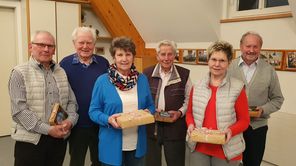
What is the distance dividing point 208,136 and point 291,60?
5.12 ft

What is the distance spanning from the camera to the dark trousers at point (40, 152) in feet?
5.16

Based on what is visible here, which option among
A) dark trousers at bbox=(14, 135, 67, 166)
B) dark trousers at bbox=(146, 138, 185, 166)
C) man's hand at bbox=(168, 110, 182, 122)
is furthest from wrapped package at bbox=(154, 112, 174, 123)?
dark trousers at bbox=(14, 135, 67, 166)

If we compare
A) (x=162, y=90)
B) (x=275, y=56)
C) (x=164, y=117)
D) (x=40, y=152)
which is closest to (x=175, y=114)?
(x=164, y=117)

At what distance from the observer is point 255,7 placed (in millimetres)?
2934

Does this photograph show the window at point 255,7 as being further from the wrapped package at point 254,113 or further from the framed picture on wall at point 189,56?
the wrapped package at point 254,113

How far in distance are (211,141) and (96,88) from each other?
758 millimetres

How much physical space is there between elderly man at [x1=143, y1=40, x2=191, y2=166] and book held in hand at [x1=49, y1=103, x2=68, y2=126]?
695 millimetres

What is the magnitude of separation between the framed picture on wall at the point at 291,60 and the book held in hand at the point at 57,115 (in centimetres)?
213

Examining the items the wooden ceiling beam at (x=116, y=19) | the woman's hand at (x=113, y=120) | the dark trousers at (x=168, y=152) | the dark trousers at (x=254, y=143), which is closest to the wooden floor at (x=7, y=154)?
the dark trousers at (x=168, y=152)

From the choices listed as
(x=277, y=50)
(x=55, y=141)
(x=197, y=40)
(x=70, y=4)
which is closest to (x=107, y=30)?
(x=70, y=4)

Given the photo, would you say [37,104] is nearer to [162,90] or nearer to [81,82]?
[81,82]

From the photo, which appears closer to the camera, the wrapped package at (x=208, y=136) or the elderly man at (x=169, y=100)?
the wrapped package at (x=208, y=136)

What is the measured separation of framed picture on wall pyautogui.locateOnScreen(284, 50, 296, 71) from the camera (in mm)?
2508

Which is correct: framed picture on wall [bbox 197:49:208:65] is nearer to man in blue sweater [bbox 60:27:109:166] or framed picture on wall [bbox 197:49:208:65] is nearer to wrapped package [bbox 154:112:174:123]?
wrapped package [bbox 154:112:174:123]
